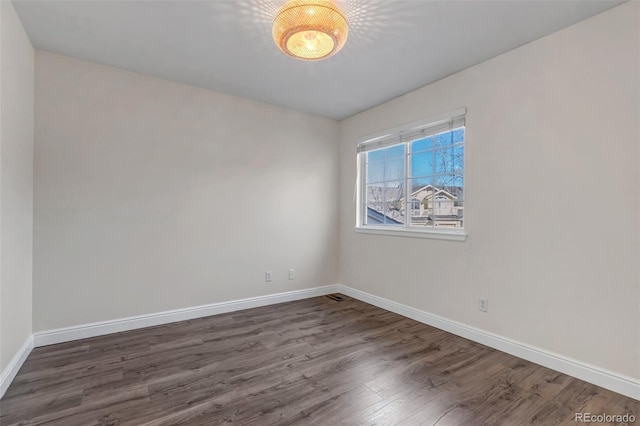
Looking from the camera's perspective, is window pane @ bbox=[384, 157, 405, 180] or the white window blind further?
window pane @ bbox=[384, 157, 405, 180]

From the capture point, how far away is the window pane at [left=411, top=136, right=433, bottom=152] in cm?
322

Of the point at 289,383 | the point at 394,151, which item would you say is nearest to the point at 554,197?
the point at 394,151

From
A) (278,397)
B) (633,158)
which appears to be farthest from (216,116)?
(633,158)

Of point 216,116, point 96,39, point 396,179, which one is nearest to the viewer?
point 96,39

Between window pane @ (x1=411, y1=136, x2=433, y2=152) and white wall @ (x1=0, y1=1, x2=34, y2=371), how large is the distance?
344cm

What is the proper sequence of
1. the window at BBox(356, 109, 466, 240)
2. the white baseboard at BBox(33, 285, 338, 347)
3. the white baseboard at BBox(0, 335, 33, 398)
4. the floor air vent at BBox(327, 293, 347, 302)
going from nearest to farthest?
the white baseboard at BBox(0, 335, 33, 398), the white baseboard at BBox(33, 285, 338, 347), the window at BBox(356, 109, 466, 240), the floor air vent at BBox(327, 293, 347, 302)

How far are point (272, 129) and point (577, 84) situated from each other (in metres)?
2.96

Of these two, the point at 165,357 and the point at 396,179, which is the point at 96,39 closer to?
the point at 165,357

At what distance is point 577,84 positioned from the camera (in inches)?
83.6

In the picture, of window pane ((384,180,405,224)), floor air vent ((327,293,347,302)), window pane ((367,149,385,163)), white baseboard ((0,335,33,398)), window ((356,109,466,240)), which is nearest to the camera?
white baseboard ((0,335,33,398))

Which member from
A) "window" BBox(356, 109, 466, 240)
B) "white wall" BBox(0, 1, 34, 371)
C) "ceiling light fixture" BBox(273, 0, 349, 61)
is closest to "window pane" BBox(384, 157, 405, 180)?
"window" BBox(356, 109, 466, 240)

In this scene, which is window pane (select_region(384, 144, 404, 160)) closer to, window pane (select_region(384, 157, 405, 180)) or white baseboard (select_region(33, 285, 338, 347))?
window pane (select_region(384, 157, 405, 180))

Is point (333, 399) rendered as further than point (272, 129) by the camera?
No

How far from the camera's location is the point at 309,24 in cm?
167
